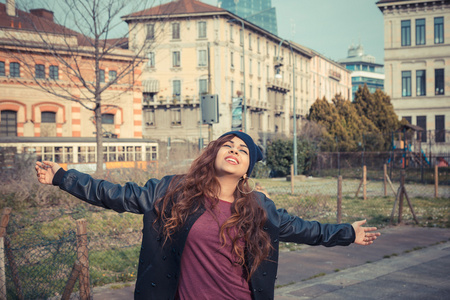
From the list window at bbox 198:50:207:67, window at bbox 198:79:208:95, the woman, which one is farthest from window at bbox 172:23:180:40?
the woman

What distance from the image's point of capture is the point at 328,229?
129 inches

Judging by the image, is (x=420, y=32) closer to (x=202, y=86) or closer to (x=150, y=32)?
(x=202, y=86)

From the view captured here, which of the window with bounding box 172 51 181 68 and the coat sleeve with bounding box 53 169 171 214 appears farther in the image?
the window with bounding box 172 51 181 68

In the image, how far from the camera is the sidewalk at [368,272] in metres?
6.48

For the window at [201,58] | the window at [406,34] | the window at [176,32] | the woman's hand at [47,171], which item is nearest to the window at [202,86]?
the window at [201,58]

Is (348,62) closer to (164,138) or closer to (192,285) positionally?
(164,138)

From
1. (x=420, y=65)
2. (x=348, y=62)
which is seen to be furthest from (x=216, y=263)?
(x=348, y=62)

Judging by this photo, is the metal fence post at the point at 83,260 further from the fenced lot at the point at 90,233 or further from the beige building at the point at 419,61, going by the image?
the beige building at the point at 419,61

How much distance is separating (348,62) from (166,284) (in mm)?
167129

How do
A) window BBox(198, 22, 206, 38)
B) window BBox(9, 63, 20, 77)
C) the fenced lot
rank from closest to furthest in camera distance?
the fenced lot
window BBox(9, 63, 20, 77)
window BBox(198, 22, 206, 38)

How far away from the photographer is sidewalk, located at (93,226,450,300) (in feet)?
21.2

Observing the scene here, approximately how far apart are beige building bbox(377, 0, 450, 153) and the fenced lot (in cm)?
2604

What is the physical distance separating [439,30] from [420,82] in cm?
461

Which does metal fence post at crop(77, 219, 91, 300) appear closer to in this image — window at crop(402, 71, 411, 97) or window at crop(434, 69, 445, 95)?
window at crop(402, 71, 411, 97)
